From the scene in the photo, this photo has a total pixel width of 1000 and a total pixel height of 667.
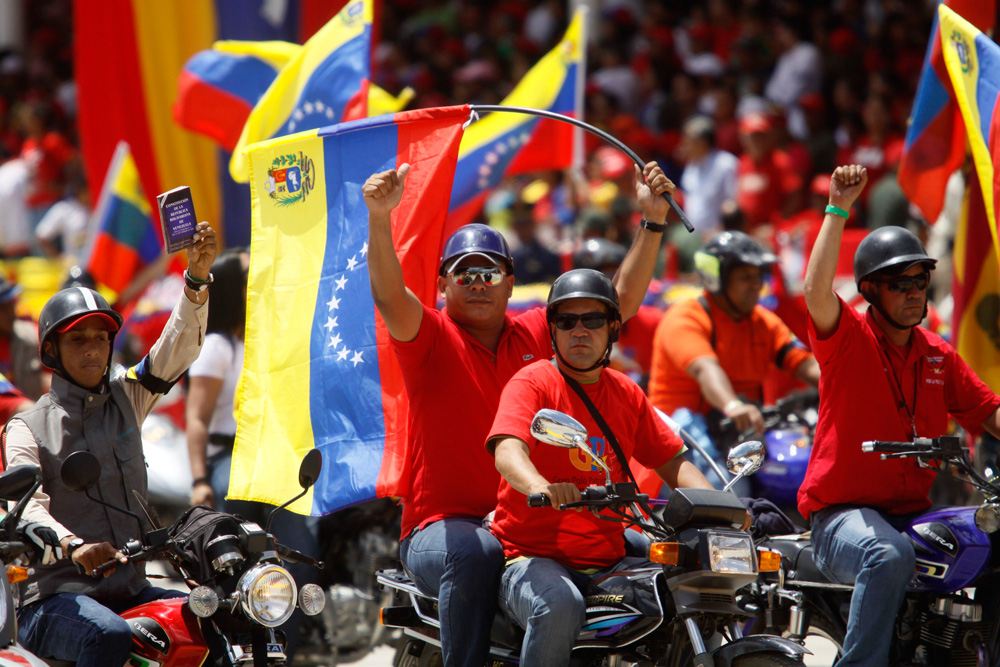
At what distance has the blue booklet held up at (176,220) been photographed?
489 centimetres

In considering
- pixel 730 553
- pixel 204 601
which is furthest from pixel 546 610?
pixel 204 601

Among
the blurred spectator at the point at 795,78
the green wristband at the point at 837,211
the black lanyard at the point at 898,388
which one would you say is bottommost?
the black lanyard at the point at 898,388

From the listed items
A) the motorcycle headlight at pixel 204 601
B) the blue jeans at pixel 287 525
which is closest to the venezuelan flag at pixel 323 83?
the blue jeans at pixel 287 525

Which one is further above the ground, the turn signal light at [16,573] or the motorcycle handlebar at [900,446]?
the motorcycle handlebar at [900,446]

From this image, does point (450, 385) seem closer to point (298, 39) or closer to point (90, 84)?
point (298, 39)

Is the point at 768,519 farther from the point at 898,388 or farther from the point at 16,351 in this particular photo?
the point at 16,351

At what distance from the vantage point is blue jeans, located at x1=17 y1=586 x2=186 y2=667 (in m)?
4.32

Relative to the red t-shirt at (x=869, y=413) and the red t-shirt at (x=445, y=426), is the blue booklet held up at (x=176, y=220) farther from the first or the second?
the red t-shirt at (x=869, y=413)

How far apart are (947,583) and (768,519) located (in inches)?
34.0

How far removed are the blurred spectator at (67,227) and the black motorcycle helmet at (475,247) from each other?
1159 centimetres

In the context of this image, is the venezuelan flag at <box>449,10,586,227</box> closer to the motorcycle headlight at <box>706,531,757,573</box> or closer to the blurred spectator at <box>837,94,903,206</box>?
the blurred spectator at <box>837,94,903,206</box>

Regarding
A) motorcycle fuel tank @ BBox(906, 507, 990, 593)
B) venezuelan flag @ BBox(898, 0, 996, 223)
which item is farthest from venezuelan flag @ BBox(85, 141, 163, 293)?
motorcycle fuel tank @ BBox(906, 507, 990, 593)

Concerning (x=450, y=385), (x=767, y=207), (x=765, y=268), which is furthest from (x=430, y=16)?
(x=450, y=385)

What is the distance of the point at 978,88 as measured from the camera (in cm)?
607
